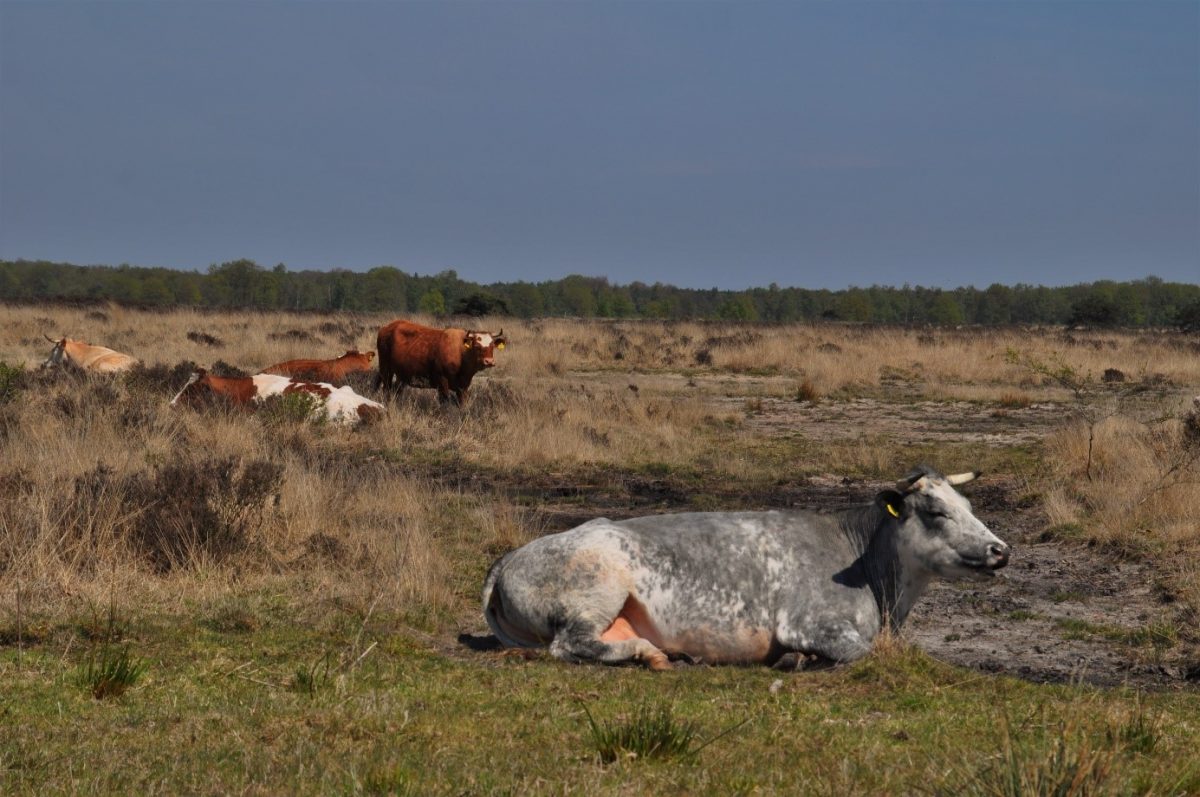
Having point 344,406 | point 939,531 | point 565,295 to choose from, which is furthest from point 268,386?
point 565,295

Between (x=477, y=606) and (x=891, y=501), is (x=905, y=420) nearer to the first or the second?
(x=477, y=606)

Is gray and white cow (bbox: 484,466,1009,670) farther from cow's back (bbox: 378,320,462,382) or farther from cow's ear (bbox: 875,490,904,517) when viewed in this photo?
cow's back (bbox: 378,320,462,382)

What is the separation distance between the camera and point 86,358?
24.2 metres

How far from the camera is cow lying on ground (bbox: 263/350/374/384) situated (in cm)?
2226

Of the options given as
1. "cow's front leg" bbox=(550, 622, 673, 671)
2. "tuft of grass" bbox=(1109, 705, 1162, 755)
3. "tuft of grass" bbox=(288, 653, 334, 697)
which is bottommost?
"cow's front leg" bbox=(550, 622, 673, 671)

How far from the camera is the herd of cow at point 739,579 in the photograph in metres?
7.85

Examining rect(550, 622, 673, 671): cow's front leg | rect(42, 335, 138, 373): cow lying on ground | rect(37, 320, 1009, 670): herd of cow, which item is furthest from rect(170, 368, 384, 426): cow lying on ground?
rect(550, 622, 673, 671): cow's front leg

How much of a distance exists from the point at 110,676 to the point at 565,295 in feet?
433

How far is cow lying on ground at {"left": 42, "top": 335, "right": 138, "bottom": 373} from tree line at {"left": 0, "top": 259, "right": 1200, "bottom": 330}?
261ft

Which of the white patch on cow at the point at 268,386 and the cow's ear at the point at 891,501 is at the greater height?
the cow's ear at the point at 891,501

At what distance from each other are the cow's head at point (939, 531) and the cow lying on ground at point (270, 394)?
1105cm

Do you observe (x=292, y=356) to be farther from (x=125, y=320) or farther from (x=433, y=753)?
(x=433, y=753)

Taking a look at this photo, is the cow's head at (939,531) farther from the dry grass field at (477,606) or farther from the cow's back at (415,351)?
the cow's back at (415,351)

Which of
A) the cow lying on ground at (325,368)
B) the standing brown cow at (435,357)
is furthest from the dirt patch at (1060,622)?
the cow lying on ground at (325,368)
